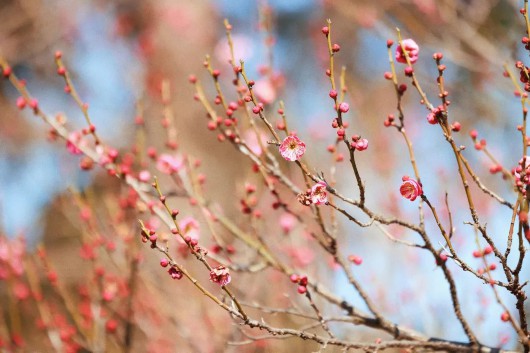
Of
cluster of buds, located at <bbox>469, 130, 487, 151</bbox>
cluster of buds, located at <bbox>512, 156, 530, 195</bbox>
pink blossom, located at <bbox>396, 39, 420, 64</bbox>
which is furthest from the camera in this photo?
cluster of buds, located at <bbox>469, 130, 487, 151</bbox>

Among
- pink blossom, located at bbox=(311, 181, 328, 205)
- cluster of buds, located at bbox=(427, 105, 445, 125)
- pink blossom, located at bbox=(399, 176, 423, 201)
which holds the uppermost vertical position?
cluster of buds, located at bbox=(427, 105, 445, 125)

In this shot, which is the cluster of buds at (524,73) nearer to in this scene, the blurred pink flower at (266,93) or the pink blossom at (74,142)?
the blurred pink flower at (266,93)

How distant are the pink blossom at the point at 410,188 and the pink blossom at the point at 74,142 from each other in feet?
4.31

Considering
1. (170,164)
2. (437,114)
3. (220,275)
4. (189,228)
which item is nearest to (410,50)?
(437,114)

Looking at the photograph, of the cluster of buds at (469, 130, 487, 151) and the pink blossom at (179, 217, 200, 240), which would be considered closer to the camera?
the cluster of buds at (469, 130, 487, 151)

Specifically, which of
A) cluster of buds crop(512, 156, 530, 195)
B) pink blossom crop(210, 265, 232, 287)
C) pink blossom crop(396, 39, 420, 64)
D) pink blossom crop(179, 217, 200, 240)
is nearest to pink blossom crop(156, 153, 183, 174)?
pink blossom crop(179, 217, 200, 240)

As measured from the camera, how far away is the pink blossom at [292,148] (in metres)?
1.38

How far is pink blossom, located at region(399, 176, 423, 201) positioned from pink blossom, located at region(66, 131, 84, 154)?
131 centimetres

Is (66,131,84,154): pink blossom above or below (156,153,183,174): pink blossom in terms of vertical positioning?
below

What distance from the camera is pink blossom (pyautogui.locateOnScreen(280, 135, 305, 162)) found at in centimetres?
138

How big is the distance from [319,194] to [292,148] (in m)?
0.14

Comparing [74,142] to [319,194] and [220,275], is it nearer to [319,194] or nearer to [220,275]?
[220,275]

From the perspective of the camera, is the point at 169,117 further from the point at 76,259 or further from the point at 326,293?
the point at 76,259

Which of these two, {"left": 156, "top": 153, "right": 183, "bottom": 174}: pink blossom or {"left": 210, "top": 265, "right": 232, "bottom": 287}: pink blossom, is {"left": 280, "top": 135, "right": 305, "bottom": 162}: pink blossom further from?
{"left": 156, "top": 153, "right": 183, "bottom": 174}: pink blossom
